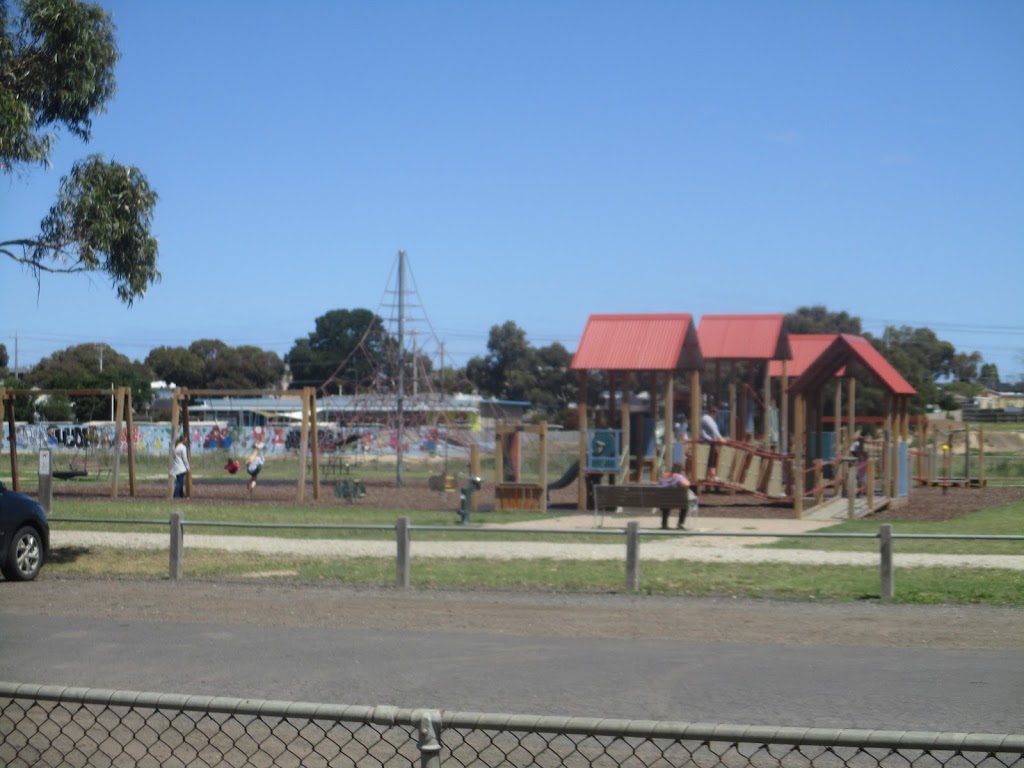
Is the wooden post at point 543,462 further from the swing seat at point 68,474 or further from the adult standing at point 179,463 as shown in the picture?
the swing seat at point 68,474

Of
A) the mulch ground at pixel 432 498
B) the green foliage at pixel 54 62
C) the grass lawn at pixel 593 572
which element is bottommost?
the mulch ground at pixel 432 498

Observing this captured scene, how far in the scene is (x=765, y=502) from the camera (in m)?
31.9

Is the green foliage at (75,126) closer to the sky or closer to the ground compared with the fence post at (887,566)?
closer to the sky

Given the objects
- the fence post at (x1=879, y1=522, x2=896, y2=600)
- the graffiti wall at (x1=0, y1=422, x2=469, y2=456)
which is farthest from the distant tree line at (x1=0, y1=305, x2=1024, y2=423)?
the fence post at (x1=879, y1=522, x2=896, y2=600)

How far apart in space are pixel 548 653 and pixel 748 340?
2722 cm

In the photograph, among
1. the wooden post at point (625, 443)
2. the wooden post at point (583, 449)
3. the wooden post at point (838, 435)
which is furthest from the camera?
the wooden post at point (838, 435)

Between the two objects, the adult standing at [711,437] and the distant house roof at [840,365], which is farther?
the adult standing at [711,437]

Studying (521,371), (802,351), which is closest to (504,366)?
(521,371)

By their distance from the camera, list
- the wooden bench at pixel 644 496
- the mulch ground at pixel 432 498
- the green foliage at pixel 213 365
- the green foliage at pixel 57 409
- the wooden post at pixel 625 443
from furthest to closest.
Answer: the green foliage at pixel 213 365 < the green foliage at pixel 57 409 < the mulch ground at pixel 432 498 < the wooden post at pixel 625 443 < the wooden bench at pixel 644 496

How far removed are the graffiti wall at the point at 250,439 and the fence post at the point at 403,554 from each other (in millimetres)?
30767

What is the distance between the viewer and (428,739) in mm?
3652

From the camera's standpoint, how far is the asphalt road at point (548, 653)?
8281 millimetres

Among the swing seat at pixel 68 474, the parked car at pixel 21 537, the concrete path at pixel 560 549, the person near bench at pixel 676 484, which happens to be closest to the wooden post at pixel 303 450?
the concrete path at pixel 560 549

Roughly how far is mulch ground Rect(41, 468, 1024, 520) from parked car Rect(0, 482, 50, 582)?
41.7ft
